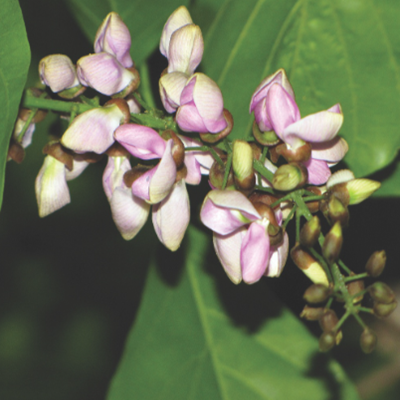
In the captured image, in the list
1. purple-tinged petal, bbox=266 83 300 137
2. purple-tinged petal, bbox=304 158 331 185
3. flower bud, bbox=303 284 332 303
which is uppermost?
purple-tinged petal, bbox=266 83 300 137

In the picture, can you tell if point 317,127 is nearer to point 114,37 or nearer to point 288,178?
point 288,178

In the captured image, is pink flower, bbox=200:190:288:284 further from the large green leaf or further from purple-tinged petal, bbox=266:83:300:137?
the large green leaf

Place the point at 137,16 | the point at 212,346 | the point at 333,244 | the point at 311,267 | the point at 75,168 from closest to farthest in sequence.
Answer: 1. the point at 333,244
2. the point at 311,267
3. the point at 75,168
4. the point at 137,16
5. the point at 212,346

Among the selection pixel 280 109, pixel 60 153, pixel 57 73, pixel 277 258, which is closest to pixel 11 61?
pixel 57 73

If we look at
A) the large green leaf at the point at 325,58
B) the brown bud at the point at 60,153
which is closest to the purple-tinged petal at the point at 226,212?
the brown bud at the point at 60,153

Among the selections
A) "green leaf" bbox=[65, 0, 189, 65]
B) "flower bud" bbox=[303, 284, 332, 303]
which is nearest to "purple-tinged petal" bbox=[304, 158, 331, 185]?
"flower bud" bbox=[303, 284, 332, 303]

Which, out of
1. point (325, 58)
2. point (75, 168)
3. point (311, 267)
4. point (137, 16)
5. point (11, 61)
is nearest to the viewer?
point (311, 267)

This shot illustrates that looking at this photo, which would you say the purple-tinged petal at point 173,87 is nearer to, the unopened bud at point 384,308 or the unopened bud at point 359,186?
the unopened bud at point 359,186
